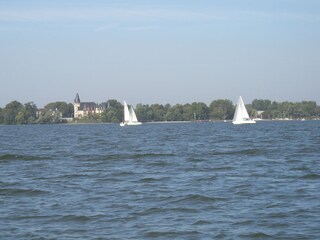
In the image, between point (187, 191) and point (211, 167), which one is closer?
point (187, 191)

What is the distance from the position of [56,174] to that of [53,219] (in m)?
13.5

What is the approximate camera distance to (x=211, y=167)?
115 feet

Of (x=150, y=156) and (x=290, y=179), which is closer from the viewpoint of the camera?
(x=290, y=179)

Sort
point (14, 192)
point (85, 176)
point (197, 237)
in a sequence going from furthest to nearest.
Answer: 1. point (85, 176)
2. point (14, 192)
3. point (197, 237)

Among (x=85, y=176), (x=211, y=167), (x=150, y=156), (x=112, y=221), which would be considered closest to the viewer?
(x=112, y=221)

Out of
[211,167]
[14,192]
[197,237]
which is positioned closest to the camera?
[197,237]

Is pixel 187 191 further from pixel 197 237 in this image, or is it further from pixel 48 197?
pixel 197 237

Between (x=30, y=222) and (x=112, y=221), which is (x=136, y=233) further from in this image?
(x=30, y=222)

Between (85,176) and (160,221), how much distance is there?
12.8m

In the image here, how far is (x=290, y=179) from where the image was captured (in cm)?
2830

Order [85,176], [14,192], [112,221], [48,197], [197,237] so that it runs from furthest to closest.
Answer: [85,176], [14,192], [48,197], [112,221], [197,237]

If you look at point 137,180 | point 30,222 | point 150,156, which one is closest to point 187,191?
point 137,180

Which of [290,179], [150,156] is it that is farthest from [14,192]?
[150,156]

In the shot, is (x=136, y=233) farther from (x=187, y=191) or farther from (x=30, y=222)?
(x=187, y=191)
